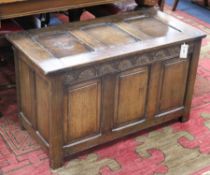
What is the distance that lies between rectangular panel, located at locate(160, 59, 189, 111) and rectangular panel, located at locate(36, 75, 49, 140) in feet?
2.43

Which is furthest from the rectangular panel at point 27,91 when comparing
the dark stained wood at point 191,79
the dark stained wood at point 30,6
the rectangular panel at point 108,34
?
the dark stained wood at point 191,79

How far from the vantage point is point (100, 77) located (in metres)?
2.30

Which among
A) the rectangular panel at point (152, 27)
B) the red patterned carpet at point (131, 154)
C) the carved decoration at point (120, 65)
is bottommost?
the red patterned carpet at point (131, 154)

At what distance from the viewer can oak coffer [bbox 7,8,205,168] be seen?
223 centimetres

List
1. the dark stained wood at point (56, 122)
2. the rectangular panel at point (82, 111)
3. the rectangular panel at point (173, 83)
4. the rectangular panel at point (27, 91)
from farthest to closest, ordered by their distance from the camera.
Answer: the rectangular panel at point (173, 83), the rectangular panel at point (27, 91), the rectangular panel at point (82, 111), the dark stained wood at point (56, 122)

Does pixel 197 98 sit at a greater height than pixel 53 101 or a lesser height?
lesser

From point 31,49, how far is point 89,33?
0.40m

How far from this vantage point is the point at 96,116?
95.0 inches

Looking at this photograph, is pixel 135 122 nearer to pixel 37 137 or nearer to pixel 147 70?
pixel 147 70

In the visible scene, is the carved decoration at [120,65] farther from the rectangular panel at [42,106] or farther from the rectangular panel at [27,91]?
the rectangular panel at [27,91]

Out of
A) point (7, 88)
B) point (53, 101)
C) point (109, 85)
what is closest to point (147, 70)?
point (109, 85)

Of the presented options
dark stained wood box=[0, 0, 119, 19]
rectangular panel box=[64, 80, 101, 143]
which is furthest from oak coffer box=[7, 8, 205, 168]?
dark stained wood box=[0, 0, 119, 19]

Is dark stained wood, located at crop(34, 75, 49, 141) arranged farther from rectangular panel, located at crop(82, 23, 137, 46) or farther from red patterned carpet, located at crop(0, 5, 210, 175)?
rectangular panel, located at crop(82, 23, 137, 46)

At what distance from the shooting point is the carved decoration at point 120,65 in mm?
2199
